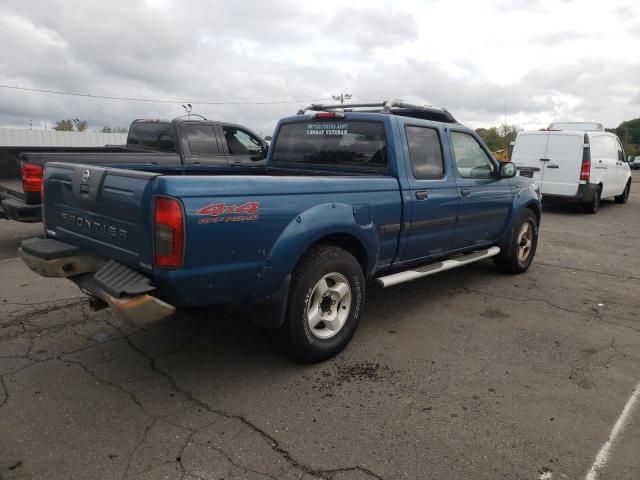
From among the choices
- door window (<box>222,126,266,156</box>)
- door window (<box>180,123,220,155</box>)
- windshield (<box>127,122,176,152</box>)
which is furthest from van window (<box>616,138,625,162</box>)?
windshield (<box>127,122,176,152</box>)

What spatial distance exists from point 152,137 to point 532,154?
877cm

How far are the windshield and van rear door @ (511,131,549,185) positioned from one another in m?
8.05

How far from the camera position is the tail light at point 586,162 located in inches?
456

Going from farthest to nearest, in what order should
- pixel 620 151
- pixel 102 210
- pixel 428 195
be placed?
pixel 620 151
pixel 428 195
pixel 102 210

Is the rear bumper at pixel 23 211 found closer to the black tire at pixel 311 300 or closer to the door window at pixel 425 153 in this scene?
the black tire at pixel 311 300

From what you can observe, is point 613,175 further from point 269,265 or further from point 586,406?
point 269,265

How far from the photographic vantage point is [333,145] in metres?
4.73

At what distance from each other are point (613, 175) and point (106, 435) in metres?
14.1

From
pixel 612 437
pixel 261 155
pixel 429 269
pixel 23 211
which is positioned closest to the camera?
pixel 612 437

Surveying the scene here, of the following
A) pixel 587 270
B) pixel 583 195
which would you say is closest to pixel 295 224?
pixel 587 270

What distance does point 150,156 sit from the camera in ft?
24.3

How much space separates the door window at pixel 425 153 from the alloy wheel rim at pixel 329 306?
1.30 metres

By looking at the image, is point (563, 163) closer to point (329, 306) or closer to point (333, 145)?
point (333, 145)

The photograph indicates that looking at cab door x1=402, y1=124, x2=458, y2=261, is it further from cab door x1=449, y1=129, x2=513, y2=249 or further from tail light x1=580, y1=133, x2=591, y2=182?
tail light x1=580, y1=133, x2=591, y2=182
